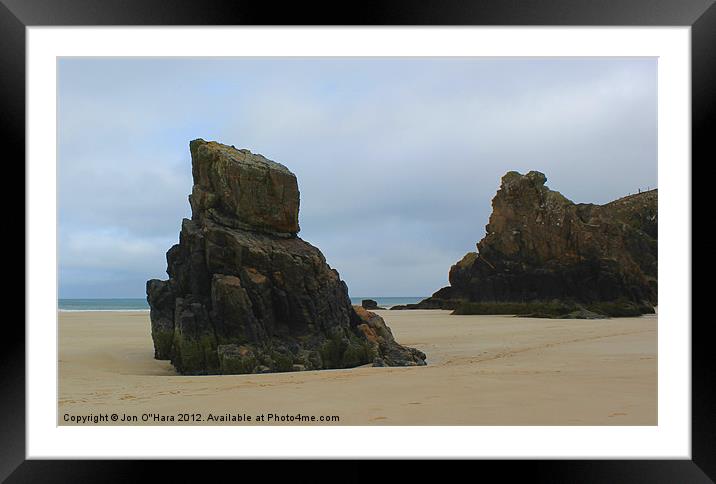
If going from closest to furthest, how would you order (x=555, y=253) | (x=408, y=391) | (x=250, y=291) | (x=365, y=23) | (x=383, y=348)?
1. (x=365, y=23)
2. (x=408, y=391)
3. (x=250, y=291)
4. (x=383, y=348)
5. (x=555, y=253)

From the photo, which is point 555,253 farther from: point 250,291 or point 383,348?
point 250,291

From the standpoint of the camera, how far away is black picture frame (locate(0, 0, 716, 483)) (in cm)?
417

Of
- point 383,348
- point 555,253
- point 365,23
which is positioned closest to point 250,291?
point 383,348

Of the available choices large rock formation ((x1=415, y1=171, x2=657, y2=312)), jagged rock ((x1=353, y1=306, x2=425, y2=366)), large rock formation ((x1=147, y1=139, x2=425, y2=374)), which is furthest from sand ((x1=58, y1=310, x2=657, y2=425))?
large rock formation ((x1=415, y1=171, x2=657, y2=312))

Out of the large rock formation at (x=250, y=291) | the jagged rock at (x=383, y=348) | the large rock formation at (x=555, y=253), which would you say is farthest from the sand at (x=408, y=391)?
the large rock formation at (x=555, y=253)

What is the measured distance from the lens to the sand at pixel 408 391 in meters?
5.04

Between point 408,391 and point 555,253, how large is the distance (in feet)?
65.0

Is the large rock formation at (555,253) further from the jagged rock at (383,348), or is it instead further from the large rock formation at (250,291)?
the large rock formation at (250,291)

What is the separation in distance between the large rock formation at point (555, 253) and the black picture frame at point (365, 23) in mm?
18338

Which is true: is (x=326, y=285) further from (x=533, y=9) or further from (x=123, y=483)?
(x=533, y=9)

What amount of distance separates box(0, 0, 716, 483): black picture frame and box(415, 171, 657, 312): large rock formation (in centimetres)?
1834

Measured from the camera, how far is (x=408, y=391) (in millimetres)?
6023

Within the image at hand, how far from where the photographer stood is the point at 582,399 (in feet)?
17.9

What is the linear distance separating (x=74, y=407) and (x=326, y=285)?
409 centimetres
